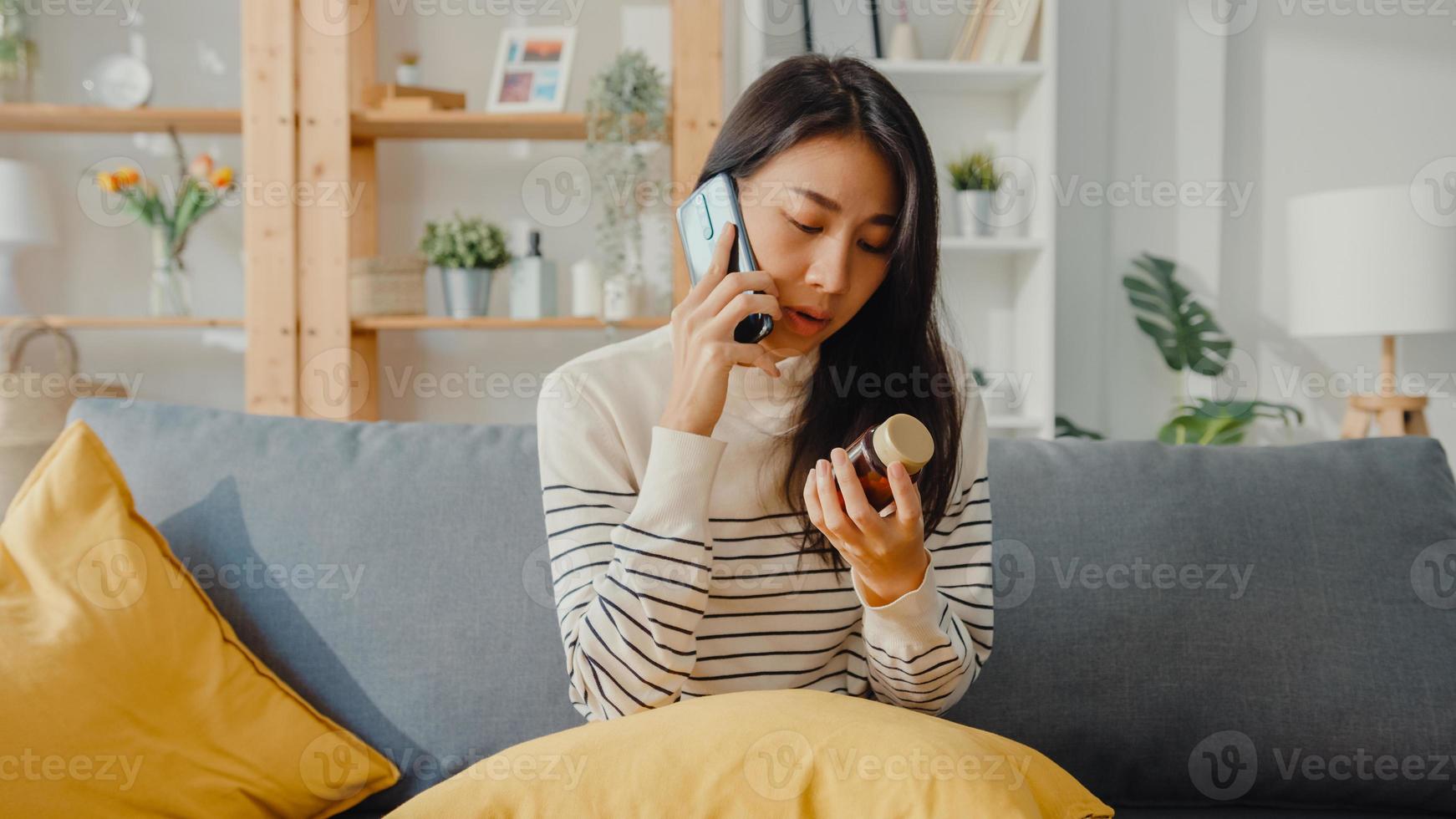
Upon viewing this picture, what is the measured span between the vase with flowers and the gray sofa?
156 centimetres

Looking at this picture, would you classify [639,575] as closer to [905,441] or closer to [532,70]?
[905,441]

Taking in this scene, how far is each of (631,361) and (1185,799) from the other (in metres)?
0.79

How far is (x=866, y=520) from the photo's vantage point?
0.86 metres

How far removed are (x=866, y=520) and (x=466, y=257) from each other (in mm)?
2026

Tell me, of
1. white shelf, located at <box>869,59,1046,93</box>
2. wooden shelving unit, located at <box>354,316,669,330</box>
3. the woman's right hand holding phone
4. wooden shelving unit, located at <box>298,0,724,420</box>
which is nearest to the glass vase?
wooden shelving unit, located at <box>298,0,724,420</box>

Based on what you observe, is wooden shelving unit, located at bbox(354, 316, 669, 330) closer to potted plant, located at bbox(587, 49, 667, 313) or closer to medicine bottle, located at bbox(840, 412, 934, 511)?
potted plant, located at bbox(587, 49, 667, 313)

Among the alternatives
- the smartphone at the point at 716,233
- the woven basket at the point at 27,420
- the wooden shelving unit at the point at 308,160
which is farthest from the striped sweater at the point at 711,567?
the wooden shelving unit at the point at 308,160

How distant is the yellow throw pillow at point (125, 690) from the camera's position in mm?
985

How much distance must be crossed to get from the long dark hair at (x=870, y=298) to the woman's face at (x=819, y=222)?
0.02 m

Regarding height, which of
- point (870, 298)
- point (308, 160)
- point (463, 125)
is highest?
point (463, 125)

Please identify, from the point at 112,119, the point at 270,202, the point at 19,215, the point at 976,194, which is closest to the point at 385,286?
the point at 270,202

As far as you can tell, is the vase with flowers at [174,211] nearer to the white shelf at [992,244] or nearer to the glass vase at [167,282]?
the glass vase at [167,282]

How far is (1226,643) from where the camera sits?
1252 mm

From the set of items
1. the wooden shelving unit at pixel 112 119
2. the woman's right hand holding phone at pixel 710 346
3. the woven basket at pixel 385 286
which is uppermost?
the wooden shelving unit at pixel 112 119
